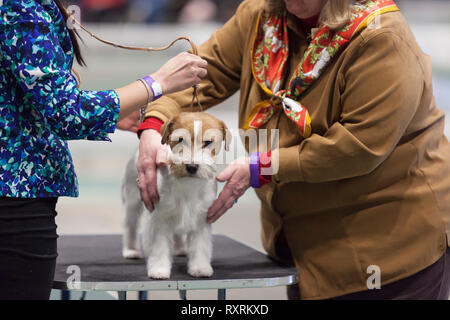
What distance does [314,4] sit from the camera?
2002mm

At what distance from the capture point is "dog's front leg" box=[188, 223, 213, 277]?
2006 mm

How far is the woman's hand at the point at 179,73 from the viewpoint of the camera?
65.2 inches

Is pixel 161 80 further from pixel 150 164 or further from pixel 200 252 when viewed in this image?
pixel 200 252

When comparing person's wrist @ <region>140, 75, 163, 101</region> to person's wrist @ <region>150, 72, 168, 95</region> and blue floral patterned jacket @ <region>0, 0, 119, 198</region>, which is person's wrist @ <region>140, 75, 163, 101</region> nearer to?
person's wrist @ <region>150, 72, 168, 95</region>

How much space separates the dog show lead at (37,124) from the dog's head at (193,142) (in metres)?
0.47

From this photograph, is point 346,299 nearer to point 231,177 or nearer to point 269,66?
point 231,177

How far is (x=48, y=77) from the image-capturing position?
4.48 feet

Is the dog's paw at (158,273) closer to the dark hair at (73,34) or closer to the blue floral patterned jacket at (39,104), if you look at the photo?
the blue floral patterned jacket at (39,104)

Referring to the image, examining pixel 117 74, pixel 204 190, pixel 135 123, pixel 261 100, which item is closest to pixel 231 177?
pixel 204 190

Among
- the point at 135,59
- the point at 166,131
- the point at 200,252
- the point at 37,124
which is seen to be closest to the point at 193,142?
the point at 166,131

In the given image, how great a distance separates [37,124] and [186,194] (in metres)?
0.73

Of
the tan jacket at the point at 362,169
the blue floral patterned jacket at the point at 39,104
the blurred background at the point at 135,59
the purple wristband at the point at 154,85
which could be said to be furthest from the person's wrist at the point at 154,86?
the blurred background at the point at 135,59

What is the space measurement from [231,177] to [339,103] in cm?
41

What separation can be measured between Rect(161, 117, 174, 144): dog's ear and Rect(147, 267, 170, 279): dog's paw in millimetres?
414
